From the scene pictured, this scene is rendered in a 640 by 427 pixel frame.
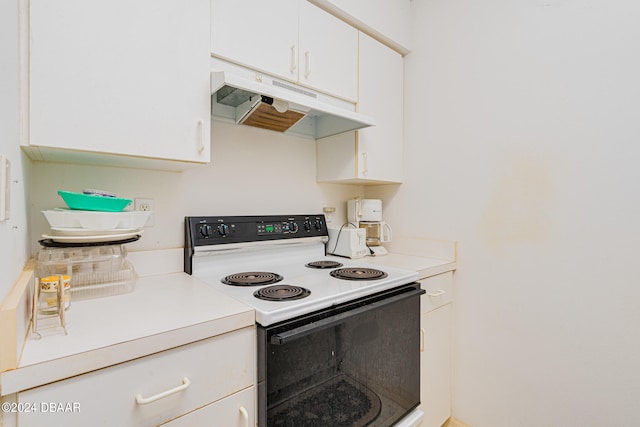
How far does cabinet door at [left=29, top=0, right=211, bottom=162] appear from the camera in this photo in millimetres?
840

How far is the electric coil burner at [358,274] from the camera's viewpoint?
1.29m

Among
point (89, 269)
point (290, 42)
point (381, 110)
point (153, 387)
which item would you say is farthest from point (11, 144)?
point (381, 110)

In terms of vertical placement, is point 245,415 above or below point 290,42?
below

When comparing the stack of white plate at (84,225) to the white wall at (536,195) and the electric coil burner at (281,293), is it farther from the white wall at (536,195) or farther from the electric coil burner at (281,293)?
the white wall at (536,195)

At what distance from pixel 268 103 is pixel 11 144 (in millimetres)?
822

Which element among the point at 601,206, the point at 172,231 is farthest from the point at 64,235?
the point at 601,206

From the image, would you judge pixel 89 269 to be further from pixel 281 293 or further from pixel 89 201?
pixel 281 293

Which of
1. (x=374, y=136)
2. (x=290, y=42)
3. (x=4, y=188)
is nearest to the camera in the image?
(x=4, y=188)

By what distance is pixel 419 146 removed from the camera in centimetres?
191

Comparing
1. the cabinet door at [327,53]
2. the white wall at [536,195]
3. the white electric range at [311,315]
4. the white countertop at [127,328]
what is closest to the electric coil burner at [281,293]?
the white electric range at [311,315]

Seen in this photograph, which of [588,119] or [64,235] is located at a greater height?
[588,119]

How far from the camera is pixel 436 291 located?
1608 millimetres

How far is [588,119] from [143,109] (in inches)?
69.8

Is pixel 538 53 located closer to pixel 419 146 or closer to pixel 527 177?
pixel 527 177
